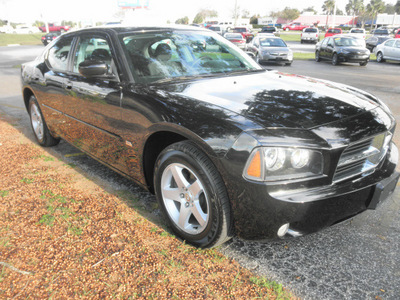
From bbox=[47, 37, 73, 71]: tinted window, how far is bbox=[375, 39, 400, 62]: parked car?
1933 centimetres

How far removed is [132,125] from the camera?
291 cm

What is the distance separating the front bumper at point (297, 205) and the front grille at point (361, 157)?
55mm

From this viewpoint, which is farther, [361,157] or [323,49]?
[323,49]

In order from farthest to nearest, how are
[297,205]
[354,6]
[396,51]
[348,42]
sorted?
1. [354,6]
2. [396,51]
3. [348,42]
4. [297,205]

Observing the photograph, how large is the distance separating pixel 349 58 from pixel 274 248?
16.9 metres

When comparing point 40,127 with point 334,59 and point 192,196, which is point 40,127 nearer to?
point 192,196

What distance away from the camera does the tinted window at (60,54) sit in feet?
13.5

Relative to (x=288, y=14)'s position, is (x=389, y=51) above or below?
below

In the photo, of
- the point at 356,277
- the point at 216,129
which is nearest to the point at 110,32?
the point at 216,129

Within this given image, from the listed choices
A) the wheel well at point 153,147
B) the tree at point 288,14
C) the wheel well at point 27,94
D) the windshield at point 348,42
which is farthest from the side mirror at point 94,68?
the tree at point 288,14

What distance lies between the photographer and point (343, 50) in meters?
17.3

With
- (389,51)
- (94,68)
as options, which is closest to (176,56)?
(94,68)

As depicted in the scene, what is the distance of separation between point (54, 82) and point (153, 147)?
6.58 ft

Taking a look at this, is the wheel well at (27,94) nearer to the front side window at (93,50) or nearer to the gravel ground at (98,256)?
the front side window at (93,50)
